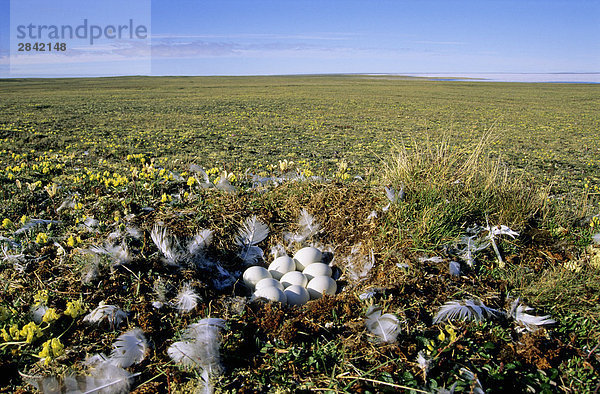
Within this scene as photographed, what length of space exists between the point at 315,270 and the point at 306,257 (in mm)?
199

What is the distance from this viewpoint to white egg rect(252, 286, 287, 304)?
9.78 ft

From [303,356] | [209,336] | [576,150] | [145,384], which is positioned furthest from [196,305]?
[576,150]

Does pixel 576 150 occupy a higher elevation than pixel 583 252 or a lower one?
higher

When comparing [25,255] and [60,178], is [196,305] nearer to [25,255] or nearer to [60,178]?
[25,255]

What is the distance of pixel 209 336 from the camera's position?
7.80 ft

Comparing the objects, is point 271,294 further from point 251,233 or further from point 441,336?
point 441,336

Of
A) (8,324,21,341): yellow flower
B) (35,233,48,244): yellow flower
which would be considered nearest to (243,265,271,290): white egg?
(8,324,21,341): yellow flower

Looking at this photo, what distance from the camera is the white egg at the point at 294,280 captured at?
3.31m

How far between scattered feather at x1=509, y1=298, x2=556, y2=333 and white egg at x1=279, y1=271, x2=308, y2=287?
162 centimetres

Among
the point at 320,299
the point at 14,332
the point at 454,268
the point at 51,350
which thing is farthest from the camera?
the point at 454,268

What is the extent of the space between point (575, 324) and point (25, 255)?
438cm

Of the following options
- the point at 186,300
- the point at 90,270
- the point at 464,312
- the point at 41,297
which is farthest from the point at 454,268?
the point at 41,297

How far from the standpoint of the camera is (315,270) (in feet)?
11.3

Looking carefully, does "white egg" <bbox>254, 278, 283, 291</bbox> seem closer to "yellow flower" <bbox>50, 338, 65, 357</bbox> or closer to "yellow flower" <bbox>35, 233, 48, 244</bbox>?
"yellow flower" <bbox>50, 338, 65, 357</bbox>
